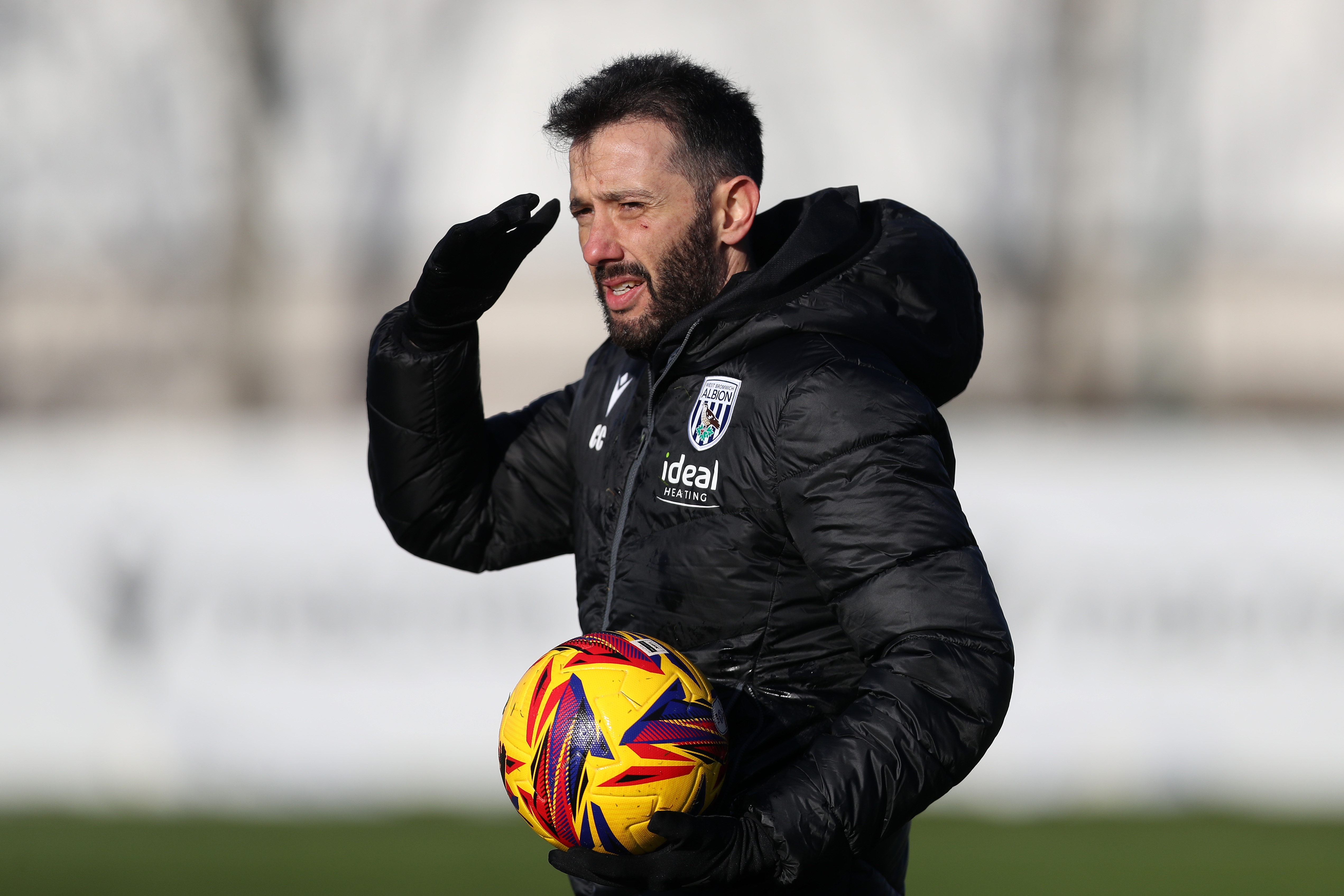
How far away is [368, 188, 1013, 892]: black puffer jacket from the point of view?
230 centimetres

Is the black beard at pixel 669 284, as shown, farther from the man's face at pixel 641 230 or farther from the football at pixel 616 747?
the football at pixel 616 747

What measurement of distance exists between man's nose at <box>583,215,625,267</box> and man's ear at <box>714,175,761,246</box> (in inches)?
8.5

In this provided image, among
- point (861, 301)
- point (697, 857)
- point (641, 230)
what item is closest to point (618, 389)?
point (641, 230)

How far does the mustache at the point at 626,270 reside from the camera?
9.27ft

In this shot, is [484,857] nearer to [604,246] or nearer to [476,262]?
[476,262]

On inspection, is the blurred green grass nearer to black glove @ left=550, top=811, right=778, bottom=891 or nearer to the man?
the man

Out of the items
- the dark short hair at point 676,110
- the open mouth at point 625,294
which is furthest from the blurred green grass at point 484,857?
the dark short hair at point 676,110

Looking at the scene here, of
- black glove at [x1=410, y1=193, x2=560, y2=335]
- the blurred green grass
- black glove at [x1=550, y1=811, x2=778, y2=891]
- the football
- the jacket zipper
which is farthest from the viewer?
the blurred green grass

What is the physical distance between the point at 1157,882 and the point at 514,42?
1008 cm

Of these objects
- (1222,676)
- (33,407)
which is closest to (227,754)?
(1222,676)

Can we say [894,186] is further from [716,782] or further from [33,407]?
[716,782]

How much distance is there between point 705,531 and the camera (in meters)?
2.60

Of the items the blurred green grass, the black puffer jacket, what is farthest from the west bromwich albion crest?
the blurred green grass

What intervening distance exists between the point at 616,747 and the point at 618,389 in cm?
89
